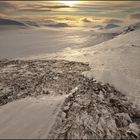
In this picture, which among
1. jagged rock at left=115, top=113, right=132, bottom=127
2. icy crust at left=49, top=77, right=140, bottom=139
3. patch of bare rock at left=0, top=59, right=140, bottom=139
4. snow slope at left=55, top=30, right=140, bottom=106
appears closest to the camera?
icy crust at left=49, top=77, right=140, bottom=139

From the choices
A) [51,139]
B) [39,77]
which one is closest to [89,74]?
[39,77]

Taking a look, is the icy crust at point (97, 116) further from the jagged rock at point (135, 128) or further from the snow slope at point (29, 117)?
the snow slope at point (29, 117)

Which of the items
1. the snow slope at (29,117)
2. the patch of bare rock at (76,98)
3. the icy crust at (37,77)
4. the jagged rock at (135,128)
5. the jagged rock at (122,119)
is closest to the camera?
the snow slope at (29,117)

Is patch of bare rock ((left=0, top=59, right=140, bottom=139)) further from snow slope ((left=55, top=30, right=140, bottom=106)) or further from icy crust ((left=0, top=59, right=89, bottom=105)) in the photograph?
snow slope ((left=55, top=30, right=140, bottom=106))

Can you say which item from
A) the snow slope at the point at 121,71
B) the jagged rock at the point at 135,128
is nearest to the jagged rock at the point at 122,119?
the jagged rock at the point at 135,128

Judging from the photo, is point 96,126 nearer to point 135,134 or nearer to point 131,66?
point 135,134

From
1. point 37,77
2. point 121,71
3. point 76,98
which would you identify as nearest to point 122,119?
point 76,98

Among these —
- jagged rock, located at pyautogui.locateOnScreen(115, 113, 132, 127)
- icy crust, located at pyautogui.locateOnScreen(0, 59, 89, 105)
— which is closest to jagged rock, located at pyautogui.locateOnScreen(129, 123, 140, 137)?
jagged rock, located at pyautogui.locateOnScreen(115, 113, 132, 127)
